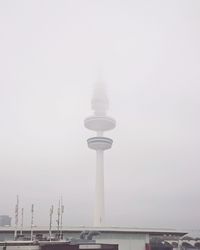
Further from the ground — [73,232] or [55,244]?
[73,232]

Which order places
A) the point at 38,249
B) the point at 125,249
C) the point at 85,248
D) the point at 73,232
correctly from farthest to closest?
the point at 73,232 → the point at 125,249 → the point at 85,248 → the point at 38,249

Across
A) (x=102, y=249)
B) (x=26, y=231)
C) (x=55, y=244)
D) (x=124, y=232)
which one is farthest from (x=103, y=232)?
(x=55, y=244)

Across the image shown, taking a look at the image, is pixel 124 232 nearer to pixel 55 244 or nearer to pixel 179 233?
pixel 179 233

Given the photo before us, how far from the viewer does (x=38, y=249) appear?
228 ft

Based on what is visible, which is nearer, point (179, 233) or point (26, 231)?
point (26, 231)

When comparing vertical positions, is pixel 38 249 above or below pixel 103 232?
below

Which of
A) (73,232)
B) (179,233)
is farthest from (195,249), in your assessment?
(73,232)

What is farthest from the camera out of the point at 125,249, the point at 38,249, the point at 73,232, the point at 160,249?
the point at 73,232

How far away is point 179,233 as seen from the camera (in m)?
194

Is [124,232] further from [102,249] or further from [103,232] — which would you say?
[102,249]

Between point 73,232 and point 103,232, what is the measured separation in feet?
40.0

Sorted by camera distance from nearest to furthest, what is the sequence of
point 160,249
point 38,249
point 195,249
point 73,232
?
1. point 38,249
2. point 160,249
3. point 73,232
4. point 195,249

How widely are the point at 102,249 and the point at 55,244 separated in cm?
1393

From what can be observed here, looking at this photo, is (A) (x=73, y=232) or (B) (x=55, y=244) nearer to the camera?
(B) (x=55, y=244)
